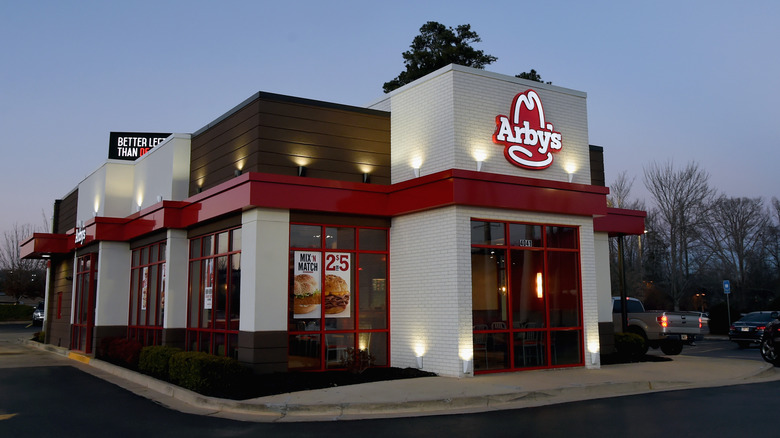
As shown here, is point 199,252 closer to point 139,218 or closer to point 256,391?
point 139,218

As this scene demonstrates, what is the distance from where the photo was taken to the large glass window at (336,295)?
1483cm

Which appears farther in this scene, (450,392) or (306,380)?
(306,380)

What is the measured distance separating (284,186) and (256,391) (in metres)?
4.65

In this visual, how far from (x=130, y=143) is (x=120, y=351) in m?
20.4

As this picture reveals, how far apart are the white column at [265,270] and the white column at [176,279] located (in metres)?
4.05

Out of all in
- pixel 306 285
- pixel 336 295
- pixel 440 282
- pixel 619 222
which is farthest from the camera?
pixel 619 222

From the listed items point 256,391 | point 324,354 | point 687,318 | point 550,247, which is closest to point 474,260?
point 550,247

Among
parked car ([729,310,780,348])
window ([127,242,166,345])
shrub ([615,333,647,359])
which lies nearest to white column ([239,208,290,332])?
window ([127,242,166,345])

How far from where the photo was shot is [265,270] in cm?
1430

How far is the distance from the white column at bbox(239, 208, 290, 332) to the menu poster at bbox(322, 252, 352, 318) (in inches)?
45.1

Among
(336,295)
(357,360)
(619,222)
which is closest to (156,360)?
(336,295)

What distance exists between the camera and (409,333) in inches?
598

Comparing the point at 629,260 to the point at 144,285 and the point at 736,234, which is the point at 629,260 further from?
the point at 144,285

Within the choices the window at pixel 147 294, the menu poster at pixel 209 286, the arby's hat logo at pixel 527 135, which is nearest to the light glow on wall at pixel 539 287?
the arby's hat logo at pixel 527 135
